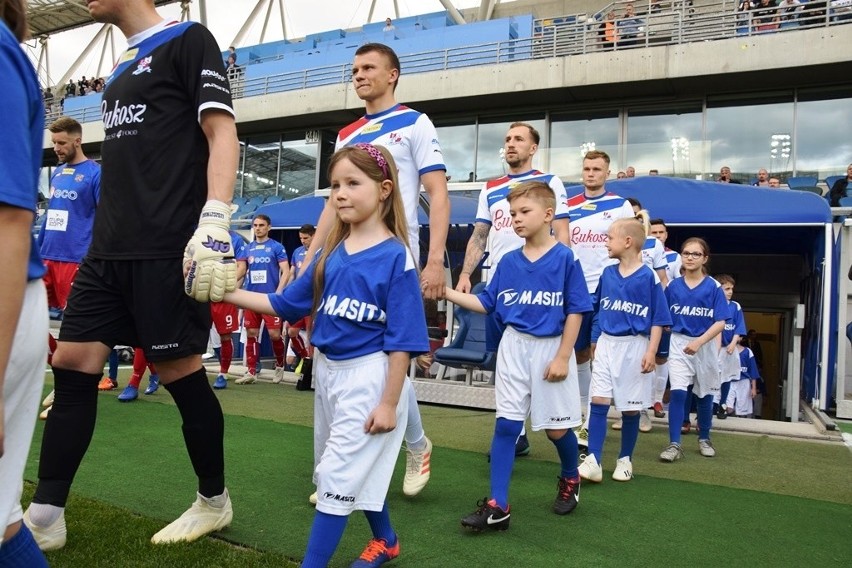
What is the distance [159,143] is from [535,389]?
198cm

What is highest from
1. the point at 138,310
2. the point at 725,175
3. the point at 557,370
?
the point at 725,175

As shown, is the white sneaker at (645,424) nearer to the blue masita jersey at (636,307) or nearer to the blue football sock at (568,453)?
the blue masita jersey at (636,307)

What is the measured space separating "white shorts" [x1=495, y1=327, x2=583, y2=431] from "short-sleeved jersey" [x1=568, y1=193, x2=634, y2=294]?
97.9 inches

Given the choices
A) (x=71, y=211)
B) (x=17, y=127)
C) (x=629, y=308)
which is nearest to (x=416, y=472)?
(x=629, y=308)

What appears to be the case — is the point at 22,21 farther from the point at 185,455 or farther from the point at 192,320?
the point at 185,455

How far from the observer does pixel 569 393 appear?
3273 millimetres

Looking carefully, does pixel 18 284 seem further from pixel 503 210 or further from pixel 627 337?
pixel 627 337

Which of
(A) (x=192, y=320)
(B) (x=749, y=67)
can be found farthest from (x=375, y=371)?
(B) (x=749, y=67)

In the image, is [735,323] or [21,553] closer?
[21,553]

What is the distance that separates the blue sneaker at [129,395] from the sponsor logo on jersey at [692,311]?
188 inches

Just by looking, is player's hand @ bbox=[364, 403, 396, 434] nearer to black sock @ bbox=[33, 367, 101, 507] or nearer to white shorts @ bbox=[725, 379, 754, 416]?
black sock @ bbox=[33, 367, 101, 507]

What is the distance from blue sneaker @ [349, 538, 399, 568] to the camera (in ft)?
7.75

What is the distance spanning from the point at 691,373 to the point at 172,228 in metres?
4.26

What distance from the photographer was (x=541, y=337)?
10.8ft
